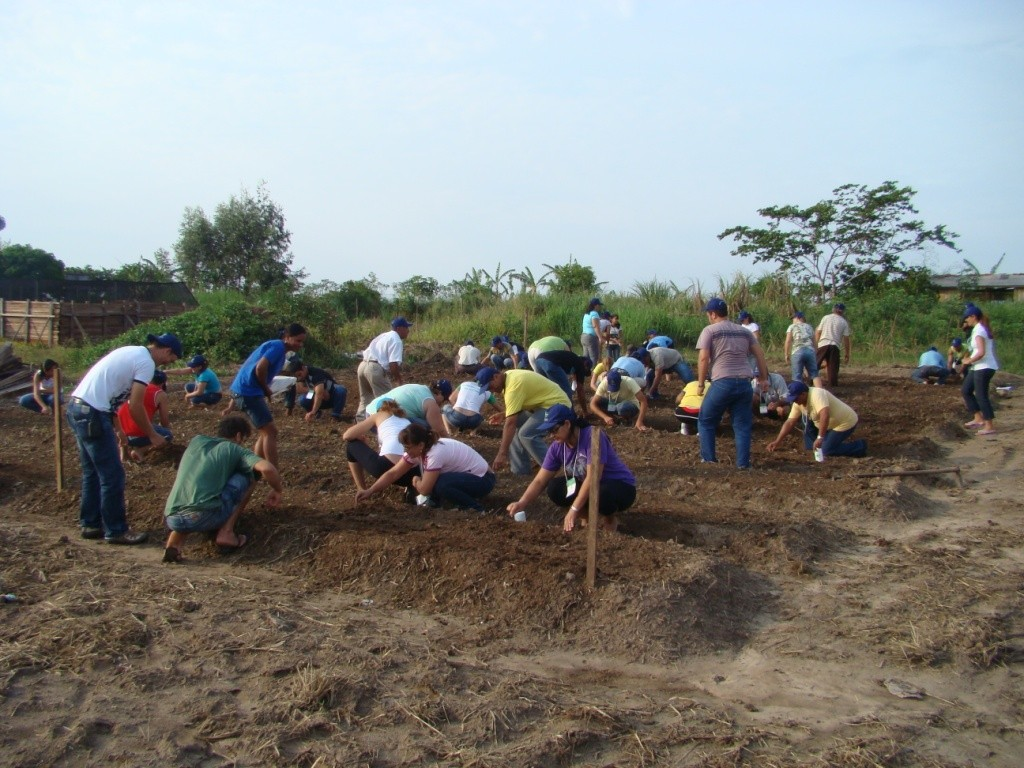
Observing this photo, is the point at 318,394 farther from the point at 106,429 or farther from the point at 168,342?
the point at 106,429

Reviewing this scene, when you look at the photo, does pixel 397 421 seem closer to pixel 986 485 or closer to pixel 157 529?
pixel 157 529

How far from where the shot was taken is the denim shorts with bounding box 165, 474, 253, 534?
5.36 meters

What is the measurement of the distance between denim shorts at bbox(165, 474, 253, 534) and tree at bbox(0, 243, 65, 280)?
1343 inches

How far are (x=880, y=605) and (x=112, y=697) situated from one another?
4122 millimetres

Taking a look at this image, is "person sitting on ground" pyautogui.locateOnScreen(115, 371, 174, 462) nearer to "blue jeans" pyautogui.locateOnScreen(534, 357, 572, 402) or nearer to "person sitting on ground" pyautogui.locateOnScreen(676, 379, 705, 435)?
"blue jeans" pyautogui.locateOnScreen(534, 357, 572, 402)

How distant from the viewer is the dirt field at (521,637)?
11.1ft

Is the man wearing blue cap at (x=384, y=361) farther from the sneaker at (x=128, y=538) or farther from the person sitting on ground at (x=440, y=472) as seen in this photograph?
the sneaker at (x=128, y=538)

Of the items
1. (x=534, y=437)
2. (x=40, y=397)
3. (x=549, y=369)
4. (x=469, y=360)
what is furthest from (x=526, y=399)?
(x=40, y=397)

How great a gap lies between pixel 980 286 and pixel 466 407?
25759 mm

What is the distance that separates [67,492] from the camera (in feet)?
22.8

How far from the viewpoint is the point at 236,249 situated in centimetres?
3284

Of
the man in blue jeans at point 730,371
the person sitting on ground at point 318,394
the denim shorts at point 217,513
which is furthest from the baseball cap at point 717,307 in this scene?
the person sitting on ground at point 318,394

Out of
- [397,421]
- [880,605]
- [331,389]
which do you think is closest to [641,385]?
[331,389]

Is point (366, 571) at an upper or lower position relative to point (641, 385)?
lower
